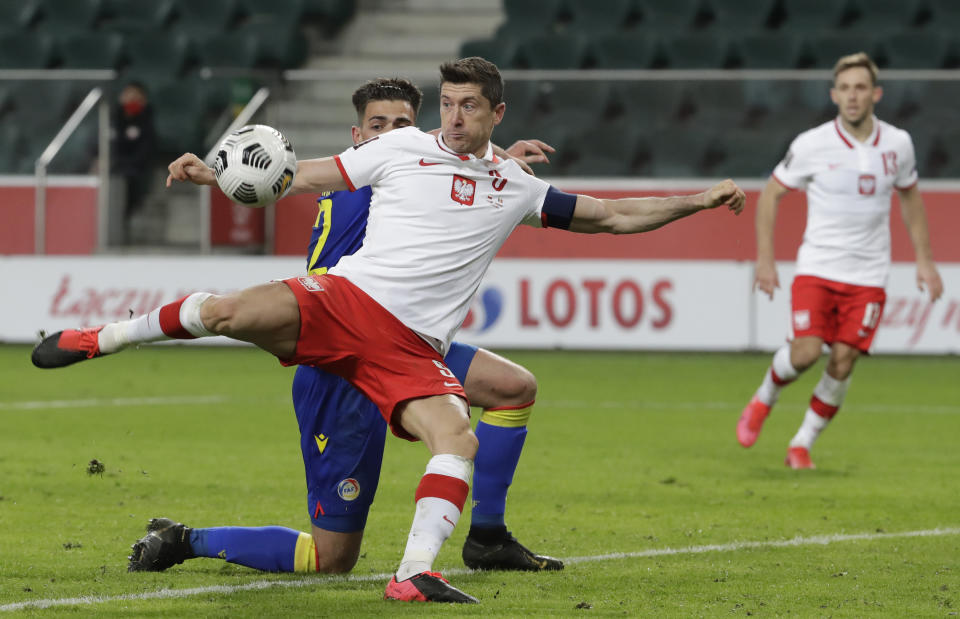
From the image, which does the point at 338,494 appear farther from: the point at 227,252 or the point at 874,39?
the point at 874,39

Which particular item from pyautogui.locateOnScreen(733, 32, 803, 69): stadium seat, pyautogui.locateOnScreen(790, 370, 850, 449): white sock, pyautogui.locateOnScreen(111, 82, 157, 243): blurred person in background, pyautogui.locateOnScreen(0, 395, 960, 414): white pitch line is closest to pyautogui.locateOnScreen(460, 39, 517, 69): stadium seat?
pyautogui.locateOnScreen(733, 32, 803, 69): stadium seat

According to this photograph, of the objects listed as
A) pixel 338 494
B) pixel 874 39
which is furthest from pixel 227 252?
pixel 338 494

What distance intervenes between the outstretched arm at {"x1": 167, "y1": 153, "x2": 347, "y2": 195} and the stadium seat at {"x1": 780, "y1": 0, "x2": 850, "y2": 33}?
15.1 m

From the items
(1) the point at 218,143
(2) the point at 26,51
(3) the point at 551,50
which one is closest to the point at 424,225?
(1) the point at 218,143

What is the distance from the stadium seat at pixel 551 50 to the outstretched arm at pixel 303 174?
1465 centimetres

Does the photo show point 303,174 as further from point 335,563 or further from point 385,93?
point 335,563

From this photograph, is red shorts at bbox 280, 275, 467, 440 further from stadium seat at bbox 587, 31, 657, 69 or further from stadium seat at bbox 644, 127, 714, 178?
stadium seat at bbox 587, 31, 657, 69

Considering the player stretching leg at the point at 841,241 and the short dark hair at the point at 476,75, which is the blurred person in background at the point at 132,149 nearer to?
the player stretching leg at the point at 841,241

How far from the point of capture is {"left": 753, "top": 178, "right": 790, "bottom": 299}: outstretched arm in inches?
340

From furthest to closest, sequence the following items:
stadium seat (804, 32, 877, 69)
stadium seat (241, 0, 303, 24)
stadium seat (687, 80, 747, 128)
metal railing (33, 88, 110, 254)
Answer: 1. stadium seat (241, 0, 303, 24)
2. stadium seat (804, 32, 877, 69)
3. metal railing (33, 88, 110, 254)
4. stadium seat (687, 80, 747, 128)

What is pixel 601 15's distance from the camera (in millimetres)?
20016

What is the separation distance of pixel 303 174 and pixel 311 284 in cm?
37

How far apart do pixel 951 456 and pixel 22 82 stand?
12.7 metres

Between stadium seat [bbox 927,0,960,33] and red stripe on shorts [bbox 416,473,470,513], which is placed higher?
stadium seat [bbox 927,0,960,33]
